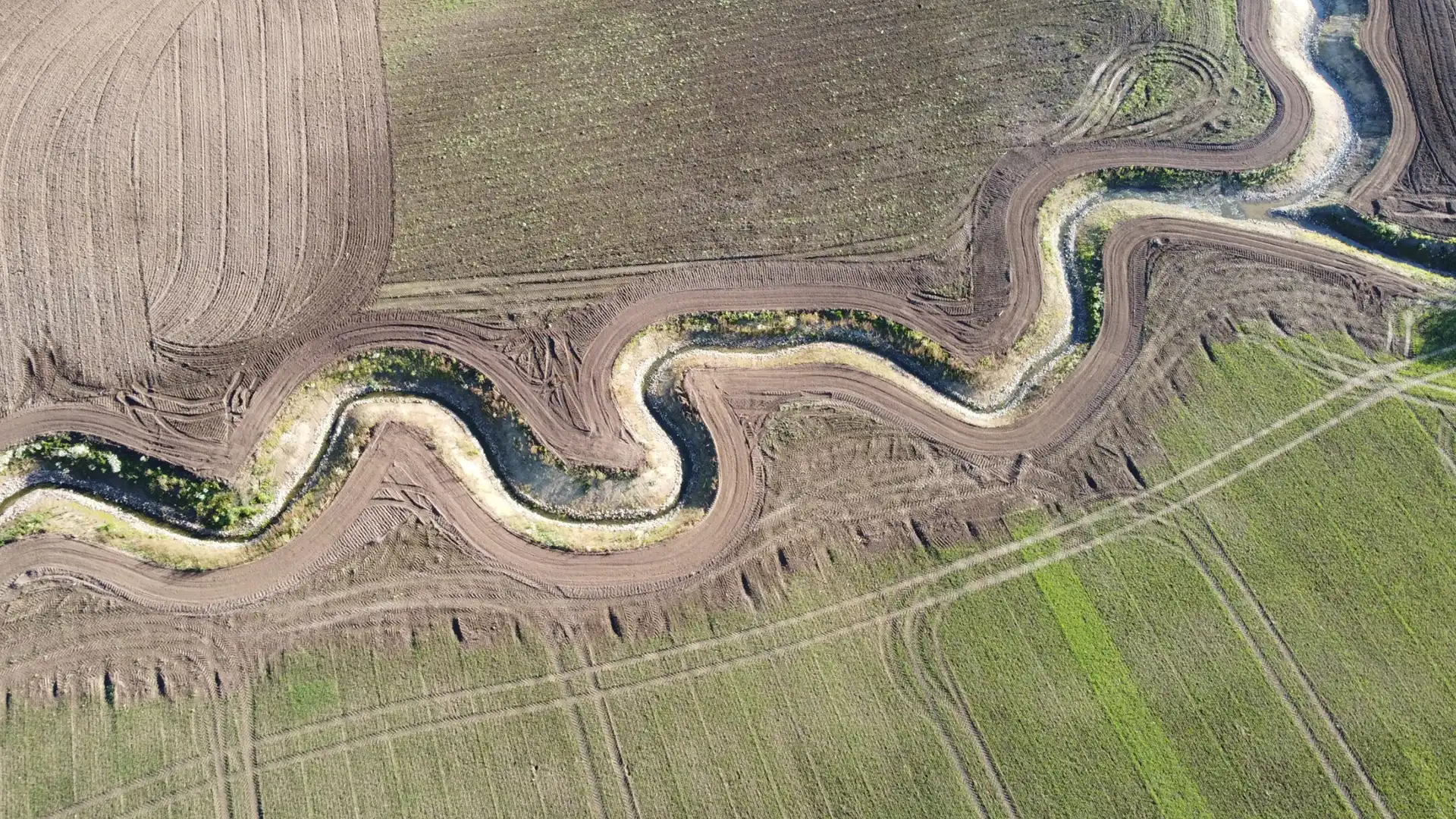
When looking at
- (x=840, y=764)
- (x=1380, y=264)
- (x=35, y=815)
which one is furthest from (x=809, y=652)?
(x=1380, y=264)

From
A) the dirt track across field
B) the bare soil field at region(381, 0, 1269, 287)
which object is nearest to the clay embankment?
the dirt track across field

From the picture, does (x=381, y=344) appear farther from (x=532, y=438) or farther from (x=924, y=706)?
(x=924, y=706)

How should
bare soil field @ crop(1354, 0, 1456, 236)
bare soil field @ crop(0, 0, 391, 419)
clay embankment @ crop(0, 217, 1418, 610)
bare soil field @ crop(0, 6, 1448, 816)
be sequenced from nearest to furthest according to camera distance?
bare soil field @ crop(0, 6, 1448, 816) → clay embankment @ crop(0, 217, 1418, 610) → bare soil field @ crop(0, 0, 391, 419) → bare soil field @ crop(1354, 0, 1456, 236)

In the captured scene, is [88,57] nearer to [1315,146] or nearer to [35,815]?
[35,815]

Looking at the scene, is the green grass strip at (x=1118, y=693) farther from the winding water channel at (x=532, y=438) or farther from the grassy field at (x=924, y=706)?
the winding water channel at (x=532, y=438)

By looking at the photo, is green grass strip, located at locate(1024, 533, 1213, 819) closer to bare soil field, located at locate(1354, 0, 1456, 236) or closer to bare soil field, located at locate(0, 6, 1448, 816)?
bare soil field, located at locate(0, 6, 1448, 816)

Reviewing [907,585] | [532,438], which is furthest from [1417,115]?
[532,438]
